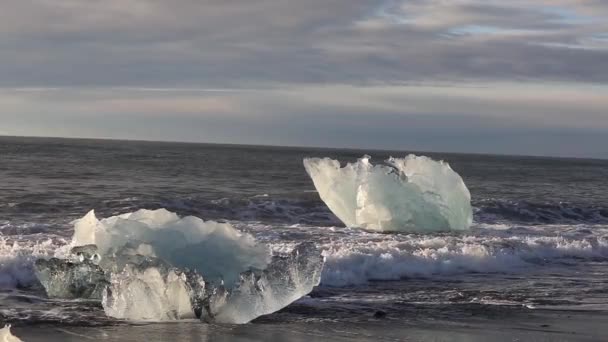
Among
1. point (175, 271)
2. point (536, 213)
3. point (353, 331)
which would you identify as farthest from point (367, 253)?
point (536, 213)

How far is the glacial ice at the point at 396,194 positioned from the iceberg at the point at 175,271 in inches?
400

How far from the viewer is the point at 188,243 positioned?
1023 centimetres

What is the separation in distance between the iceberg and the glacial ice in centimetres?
1015

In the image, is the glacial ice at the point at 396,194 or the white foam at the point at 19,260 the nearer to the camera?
the white foam at the point at 19,260

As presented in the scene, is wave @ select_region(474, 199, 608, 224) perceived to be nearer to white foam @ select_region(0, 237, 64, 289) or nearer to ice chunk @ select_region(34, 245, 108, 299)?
white foam @ select_region(0, 237, 64, 289)

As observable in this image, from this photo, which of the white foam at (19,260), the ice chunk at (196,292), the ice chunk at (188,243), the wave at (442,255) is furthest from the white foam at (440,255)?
the white foam at (19,260)

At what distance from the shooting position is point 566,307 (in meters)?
11.4

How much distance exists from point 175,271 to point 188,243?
78 cm

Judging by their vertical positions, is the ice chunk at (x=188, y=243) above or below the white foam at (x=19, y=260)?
above

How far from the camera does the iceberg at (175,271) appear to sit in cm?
955

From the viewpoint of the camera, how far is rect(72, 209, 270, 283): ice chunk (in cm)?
1003

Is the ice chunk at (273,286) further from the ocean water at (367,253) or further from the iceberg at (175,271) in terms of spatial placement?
the ocean water at (367,253)

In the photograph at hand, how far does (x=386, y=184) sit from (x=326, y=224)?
2762 mm

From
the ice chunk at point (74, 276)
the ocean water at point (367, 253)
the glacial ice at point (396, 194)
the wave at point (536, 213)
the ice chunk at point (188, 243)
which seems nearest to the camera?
the ice chunk at point (188, 243)
